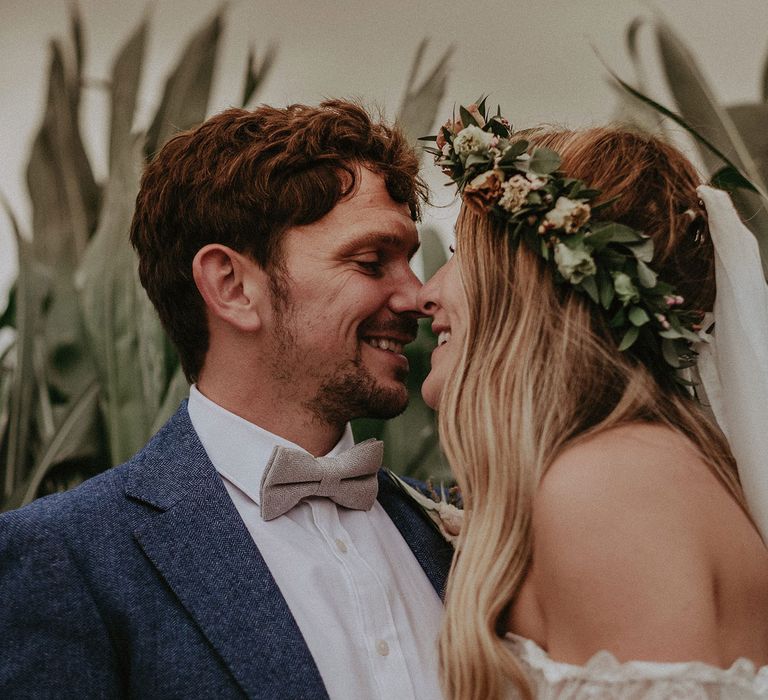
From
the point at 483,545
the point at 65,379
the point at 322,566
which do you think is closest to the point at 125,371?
the point at 65,379

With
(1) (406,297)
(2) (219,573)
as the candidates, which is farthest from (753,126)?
(2) (219,573)

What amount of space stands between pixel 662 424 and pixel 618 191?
40 cm

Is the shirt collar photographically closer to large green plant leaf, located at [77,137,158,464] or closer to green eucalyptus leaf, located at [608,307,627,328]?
green eucalyptus leaf, located at [608,307,627,328]

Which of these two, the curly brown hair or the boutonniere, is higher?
the curly brown hair

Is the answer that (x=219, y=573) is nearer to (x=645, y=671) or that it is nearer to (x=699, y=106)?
(x=645, y=671)

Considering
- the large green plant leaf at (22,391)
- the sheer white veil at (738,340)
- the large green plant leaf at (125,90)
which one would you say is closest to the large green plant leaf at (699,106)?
the sheer white veil at (738,340)

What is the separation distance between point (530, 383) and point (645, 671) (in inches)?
18.6

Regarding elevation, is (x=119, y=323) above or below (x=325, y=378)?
below

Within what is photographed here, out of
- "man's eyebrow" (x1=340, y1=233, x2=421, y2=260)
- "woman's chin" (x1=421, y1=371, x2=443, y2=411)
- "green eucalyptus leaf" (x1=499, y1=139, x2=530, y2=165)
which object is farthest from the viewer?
"man's eyebrow" (x1=340, y1=233, x2=421, y2=260)

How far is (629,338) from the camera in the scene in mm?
1611

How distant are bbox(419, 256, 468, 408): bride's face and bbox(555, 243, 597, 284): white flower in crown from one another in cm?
19

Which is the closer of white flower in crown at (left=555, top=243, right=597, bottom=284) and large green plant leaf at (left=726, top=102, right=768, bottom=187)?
white flower in crown at (left=555, top=243, right=597, bottom=284)

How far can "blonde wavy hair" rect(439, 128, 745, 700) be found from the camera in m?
1.52

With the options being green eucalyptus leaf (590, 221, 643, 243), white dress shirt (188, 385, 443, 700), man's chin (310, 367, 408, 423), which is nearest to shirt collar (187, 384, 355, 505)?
white dress shirt (188, 385, 443, 700)
